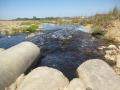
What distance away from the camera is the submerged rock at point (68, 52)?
49.7ft

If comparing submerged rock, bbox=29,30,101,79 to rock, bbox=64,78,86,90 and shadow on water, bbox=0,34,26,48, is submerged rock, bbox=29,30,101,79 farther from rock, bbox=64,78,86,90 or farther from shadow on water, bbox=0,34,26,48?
rock, bbox=64,78,86,90

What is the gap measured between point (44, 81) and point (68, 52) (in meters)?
9.91

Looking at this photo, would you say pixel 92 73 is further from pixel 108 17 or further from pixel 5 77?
pixel 108 17

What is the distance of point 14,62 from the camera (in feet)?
35.2

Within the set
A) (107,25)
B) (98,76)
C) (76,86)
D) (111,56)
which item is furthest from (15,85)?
(107,25)

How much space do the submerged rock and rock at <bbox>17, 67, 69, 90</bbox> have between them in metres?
3.54

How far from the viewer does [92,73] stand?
9.99 metres

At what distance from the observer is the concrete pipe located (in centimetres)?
964

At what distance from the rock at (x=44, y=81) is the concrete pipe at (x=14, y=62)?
1025 mm

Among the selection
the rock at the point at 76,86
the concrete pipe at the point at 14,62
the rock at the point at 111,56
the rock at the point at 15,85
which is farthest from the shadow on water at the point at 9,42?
the rock at the point at 76,86

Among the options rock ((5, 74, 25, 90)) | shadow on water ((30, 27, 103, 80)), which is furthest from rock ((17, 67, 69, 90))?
shadow on water ((30, 27, 103, 80))

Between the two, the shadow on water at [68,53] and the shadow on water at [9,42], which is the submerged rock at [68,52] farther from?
the shadow on water at [9,42]

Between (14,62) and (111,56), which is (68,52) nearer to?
(111,56)

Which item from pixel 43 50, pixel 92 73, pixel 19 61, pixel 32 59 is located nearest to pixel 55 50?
pixel 43 50
